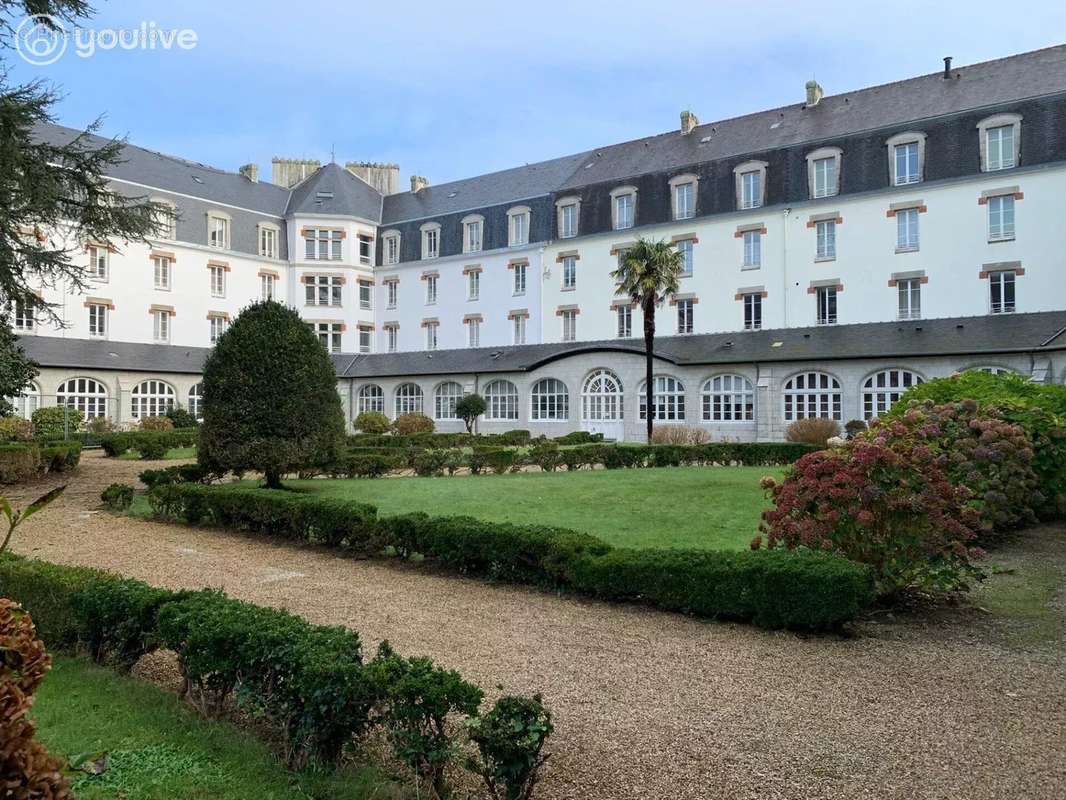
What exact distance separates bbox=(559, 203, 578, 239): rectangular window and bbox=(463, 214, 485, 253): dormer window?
4803 mm

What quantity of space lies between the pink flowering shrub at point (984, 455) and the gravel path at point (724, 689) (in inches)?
152

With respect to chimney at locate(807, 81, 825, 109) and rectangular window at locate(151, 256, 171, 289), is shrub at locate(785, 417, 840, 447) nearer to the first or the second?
chimney at locate(807, 81, 825, 109)

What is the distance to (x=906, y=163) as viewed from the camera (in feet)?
96.7

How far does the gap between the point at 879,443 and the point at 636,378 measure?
2492cm

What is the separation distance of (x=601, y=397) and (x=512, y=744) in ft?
100.0

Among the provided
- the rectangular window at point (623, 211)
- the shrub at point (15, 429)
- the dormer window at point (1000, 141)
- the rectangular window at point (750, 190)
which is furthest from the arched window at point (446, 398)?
the dormer window at point (1000, 141)

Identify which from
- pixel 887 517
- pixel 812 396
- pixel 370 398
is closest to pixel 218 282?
pixel 370 398

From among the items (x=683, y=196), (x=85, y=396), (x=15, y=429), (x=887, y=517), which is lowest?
(x=887, y=517)

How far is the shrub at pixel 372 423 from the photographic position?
35.9 meters

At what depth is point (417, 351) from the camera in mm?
42156

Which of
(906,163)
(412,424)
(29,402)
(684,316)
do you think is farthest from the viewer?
(412,424)

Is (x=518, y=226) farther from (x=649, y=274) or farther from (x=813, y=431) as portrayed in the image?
(x=813, y=431)

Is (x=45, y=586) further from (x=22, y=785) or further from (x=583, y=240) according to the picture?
(x=583, y=240)

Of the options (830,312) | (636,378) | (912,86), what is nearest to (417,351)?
(636,378)
